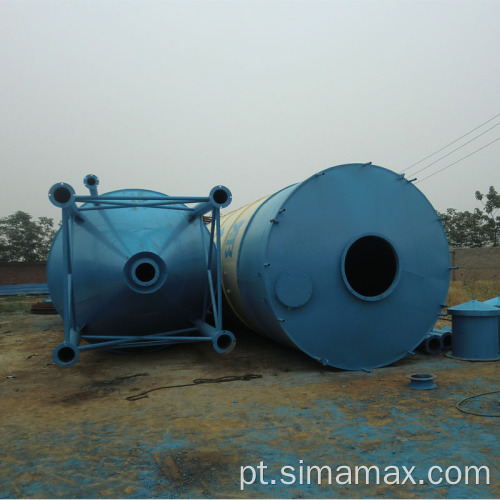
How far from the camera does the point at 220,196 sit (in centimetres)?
650

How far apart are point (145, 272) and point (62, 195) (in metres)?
1.46

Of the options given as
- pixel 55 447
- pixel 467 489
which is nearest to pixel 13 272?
pixel 55 447

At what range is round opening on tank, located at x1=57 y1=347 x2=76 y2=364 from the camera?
18.5 feet

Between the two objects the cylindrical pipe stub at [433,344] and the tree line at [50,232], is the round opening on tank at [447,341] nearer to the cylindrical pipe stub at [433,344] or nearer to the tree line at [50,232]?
the cylindrical pipe stub at [433,344]

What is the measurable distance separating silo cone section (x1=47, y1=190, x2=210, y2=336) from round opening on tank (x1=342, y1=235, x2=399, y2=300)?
2.31 meters

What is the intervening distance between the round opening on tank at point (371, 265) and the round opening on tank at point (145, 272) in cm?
269

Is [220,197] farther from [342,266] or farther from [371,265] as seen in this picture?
[371,265]

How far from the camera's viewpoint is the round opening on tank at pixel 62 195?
6012 millimetres

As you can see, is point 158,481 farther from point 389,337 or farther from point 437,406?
point 389,337

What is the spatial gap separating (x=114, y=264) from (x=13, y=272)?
28.3 meters

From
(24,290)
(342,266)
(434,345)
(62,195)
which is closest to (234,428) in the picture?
(342,266)

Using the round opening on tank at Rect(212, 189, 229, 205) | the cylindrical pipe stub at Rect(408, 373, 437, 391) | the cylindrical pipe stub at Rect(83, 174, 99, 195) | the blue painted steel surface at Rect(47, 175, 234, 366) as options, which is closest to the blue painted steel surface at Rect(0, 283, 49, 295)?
the cylindrical pipe stub at Rect(83, 174, 99, 195)

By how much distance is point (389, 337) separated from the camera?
21.9 ft

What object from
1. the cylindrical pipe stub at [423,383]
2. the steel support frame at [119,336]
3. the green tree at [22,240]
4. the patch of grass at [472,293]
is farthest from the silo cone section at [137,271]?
the green tree at [22,240]
